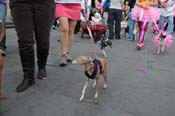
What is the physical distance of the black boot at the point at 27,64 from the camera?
5.19 meters

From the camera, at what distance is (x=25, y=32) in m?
5.14

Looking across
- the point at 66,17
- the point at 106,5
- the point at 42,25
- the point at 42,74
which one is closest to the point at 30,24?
the point at 42,25

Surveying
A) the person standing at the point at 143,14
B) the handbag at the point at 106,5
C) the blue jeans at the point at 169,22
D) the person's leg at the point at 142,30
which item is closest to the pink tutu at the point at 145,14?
the person standing at the point at 143,14

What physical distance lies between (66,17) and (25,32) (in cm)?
168

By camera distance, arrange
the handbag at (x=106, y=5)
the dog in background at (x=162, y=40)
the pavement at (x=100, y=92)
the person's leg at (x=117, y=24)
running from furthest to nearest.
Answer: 1. the handbag at (x=106, y=5)
2. the person's leg at (x=117, y=24)
3. the dog in background at (x=162, y=40)
4. the pavement at (x=100, y=92)

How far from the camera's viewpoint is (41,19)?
5348mm

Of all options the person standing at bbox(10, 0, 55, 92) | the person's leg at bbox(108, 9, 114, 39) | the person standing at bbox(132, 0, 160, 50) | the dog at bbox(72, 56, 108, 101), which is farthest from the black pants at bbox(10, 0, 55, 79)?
the person's leg at bbox(108, 9, 114, 39)

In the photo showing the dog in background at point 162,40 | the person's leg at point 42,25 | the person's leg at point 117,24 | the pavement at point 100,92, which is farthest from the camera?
the person's leg at point 117,24

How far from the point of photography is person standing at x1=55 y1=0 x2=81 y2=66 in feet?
22.0

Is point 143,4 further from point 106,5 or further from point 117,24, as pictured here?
point 106,5

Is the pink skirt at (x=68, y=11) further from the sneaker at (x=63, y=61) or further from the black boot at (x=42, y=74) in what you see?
the black boot at (x=42, y=74)

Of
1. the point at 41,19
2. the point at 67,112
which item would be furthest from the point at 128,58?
the point at 67,112

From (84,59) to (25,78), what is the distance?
42.9 inches

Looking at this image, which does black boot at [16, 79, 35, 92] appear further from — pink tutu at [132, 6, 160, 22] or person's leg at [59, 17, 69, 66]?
pink tutu at [132, 6, 160, 22]
